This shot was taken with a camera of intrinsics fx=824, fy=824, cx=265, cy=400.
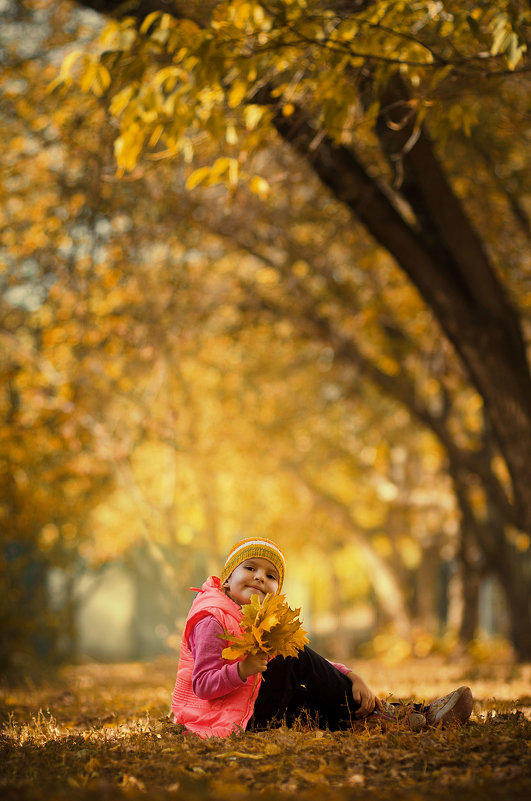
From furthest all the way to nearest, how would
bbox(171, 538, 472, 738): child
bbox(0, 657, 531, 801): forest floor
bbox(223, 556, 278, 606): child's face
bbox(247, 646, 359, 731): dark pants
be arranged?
bbox(223, 556, 278, 606): child's face
bbox(247, 646, 359, 731): dark pants
bbox(171, 538, 472, 738): child
bbox(0, 657, 531, 801): forest floor

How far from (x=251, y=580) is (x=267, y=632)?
0.61m

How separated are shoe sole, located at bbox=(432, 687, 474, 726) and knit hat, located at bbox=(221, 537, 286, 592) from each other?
3.30 feet

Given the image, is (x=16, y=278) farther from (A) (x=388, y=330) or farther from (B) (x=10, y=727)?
(B) (x=10, y=727)

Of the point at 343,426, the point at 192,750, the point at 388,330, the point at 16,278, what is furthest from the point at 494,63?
the point at 343,426

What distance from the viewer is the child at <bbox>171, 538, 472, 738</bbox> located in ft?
12.1

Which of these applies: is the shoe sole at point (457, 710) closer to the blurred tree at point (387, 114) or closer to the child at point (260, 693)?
the child at point (260, 693)

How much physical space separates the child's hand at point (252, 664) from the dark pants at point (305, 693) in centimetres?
34

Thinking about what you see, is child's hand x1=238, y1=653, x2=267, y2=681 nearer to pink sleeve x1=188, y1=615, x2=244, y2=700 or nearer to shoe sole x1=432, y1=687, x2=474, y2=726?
pink sleeve x1=188, y1=615, x2=244, y2=700

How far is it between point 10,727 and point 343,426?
12.6 metres

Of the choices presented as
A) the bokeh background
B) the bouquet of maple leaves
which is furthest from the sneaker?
the bokeh background

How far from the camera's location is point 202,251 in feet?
36.4

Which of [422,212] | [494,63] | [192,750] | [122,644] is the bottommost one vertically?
[122,644]

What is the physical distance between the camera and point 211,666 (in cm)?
358

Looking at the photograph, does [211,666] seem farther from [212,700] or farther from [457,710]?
[457,710]
